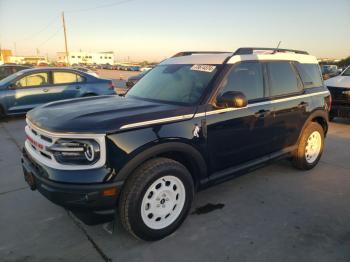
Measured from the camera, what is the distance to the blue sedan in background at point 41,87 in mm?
8734

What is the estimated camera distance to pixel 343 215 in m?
3.60

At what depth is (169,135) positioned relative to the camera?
2979 millimetres

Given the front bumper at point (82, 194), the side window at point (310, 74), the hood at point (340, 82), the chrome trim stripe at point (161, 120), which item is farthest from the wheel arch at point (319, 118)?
the hood at point (340, 82)

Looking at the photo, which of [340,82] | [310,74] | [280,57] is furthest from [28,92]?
[340,82]

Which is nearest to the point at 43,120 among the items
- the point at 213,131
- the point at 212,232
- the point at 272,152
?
the point at 213,131

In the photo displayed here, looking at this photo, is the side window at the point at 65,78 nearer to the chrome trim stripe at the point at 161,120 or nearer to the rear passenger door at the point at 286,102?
the rear passenger door at the point at 286,102

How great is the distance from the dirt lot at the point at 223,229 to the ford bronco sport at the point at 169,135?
312 millimetres

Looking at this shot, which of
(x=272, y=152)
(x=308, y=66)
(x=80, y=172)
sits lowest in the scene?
(x=272, y=152)

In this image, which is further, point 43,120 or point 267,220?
point 267,220

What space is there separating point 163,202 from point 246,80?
1.78m

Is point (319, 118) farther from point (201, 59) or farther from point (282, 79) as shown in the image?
point (201, 59)

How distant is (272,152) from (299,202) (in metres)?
0.72

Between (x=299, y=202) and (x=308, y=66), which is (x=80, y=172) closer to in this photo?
(x=299, y=202)

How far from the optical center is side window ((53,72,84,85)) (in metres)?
9.17
